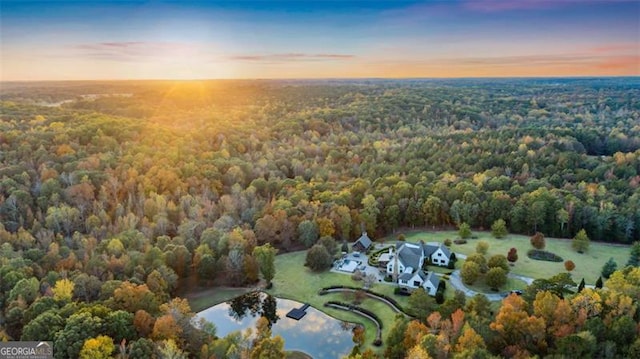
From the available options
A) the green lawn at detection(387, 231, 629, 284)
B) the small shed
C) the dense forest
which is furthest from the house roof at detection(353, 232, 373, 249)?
the green lawn at detection(387, 231, 629, 284)

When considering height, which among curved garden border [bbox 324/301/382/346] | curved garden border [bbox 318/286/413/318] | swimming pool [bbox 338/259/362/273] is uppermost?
swimming pool [bbox 338/259/362/273]

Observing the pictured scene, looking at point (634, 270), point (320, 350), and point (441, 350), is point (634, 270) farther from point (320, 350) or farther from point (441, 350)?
point (320, 350)

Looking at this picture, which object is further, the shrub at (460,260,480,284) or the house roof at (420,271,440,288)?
the shrub at (460,260,480,284)

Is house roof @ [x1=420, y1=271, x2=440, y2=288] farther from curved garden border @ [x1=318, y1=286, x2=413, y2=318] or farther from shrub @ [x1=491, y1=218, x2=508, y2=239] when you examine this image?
shrub @ [x1=491, y1=218, x2=508, y2=239]

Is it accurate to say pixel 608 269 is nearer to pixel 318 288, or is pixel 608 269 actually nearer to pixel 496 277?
pixel 496 277

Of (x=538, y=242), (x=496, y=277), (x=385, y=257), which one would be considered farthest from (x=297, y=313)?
(x=538, y=242)

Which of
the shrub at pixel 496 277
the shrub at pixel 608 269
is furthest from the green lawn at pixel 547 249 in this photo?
the shrub at pixel 496 277

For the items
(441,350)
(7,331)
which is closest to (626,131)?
(441,350)

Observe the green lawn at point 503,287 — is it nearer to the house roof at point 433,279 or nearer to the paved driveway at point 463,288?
the paved driveway at point 463,288
